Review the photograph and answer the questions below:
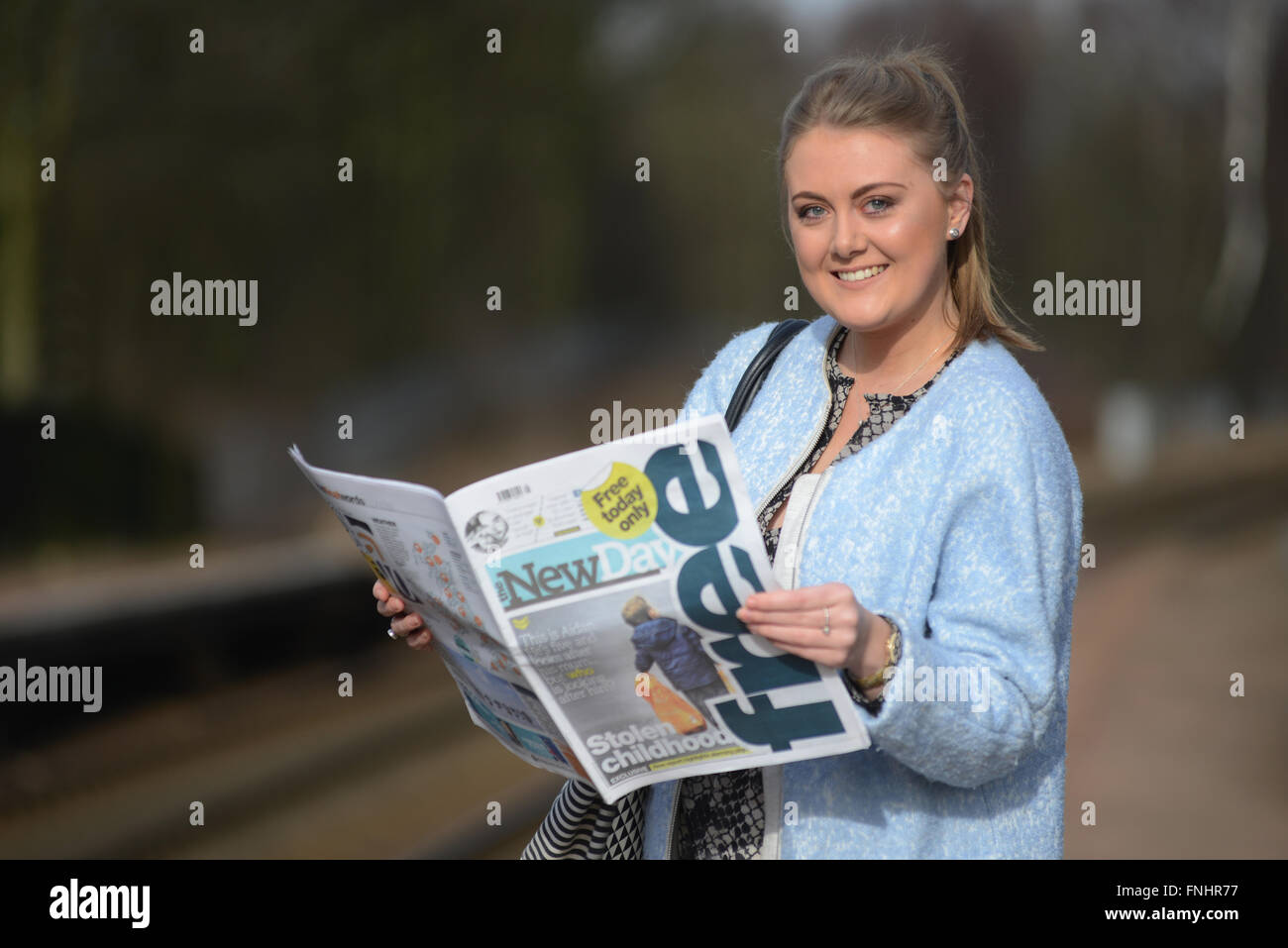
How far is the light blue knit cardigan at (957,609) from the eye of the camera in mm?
2086

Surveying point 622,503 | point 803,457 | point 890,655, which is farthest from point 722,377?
point 890,655

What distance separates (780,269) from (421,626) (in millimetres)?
26675

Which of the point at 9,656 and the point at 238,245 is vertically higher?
the point at 238,245

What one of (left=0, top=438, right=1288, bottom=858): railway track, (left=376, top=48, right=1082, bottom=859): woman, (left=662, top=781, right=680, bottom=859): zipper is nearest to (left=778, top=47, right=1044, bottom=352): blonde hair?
(left=376, top=48, right=1082, bottom=859): woman

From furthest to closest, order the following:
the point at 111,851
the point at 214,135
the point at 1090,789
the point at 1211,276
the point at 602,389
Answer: the point at 1211,276
the point at 602,389
the point at 214,135
the point at 1090,789
the point at 111,851

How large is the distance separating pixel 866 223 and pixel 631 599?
71 cm

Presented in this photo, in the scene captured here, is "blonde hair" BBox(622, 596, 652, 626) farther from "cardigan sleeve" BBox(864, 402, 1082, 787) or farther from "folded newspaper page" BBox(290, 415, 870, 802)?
"cardigan sleeve" BBox(864, 402, 1082, 787)

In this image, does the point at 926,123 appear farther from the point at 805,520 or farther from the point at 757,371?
the point at 805,520

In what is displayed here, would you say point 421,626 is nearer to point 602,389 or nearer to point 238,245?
point 238,245

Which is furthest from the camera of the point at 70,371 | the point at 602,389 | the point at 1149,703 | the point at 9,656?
the point at 602,389

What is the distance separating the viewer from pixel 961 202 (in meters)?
2.40

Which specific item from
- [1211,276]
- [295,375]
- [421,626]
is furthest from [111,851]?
[1211,276]

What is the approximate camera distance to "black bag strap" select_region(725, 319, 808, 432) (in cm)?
260

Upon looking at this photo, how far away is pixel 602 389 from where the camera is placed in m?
27.0
